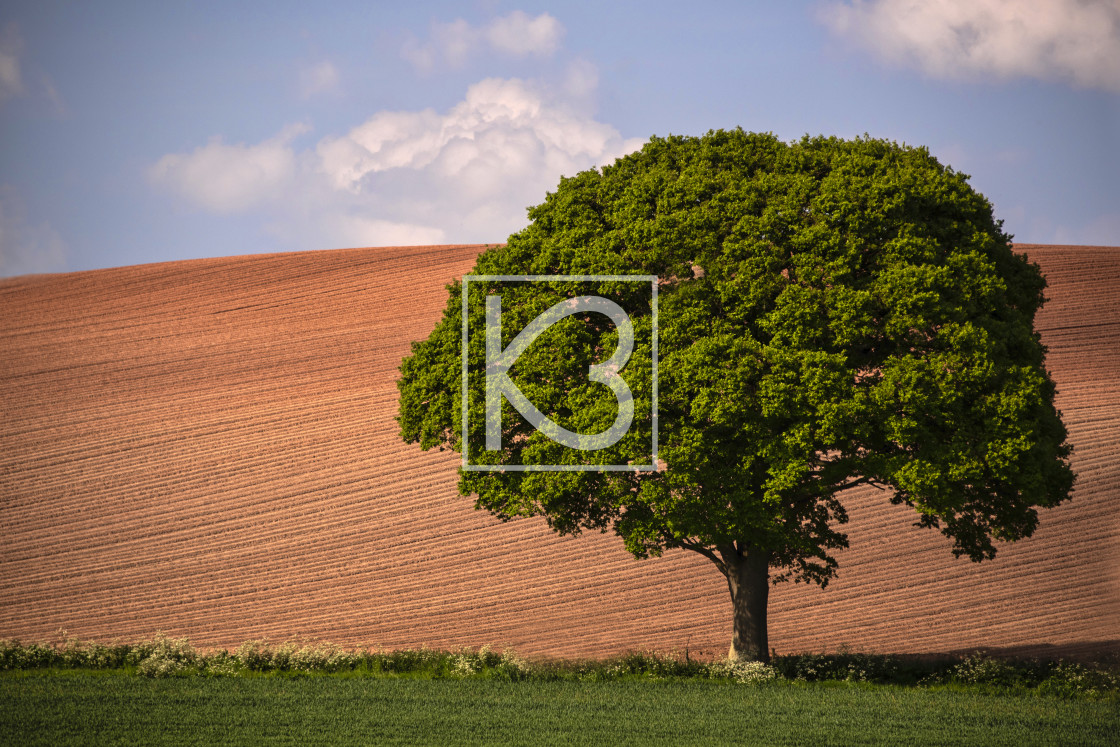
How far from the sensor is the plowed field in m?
26.0

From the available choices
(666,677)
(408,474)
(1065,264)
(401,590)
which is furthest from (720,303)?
(1065,264)

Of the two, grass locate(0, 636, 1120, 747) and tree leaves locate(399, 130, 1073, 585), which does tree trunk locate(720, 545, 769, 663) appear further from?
tree leaves locate(399, 130, 1073, 585)

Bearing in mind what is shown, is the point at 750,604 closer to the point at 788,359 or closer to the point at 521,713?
the point at 788,359

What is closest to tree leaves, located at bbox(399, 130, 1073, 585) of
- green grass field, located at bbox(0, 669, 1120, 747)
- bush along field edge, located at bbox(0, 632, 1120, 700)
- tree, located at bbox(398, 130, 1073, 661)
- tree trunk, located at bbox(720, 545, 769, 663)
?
tree, located at bbox(398, 130, 1073, 661)

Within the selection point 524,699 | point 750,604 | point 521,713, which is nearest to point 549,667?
point 524,699

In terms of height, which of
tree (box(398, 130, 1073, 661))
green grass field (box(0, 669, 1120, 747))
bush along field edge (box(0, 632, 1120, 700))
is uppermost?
tree (box(398, 130, 1073, 661))

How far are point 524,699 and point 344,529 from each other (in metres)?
16.7

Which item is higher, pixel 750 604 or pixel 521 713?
pixel 750 604

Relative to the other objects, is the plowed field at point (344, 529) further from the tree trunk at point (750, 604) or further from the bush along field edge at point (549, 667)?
the tree trunk at point (750, 604)

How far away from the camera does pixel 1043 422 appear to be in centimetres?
1678

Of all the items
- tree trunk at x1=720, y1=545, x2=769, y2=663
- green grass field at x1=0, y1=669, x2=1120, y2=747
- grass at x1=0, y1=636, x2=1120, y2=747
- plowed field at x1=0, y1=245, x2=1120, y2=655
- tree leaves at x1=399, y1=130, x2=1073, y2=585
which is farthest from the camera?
plowed field at x1=0, y1=245, x2=1120, y2=655

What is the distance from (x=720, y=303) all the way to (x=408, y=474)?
19.5 meters

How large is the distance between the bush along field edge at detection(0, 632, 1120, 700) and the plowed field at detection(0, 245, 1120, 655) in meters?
4.95

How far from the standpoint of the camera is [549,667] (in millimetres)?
19688
